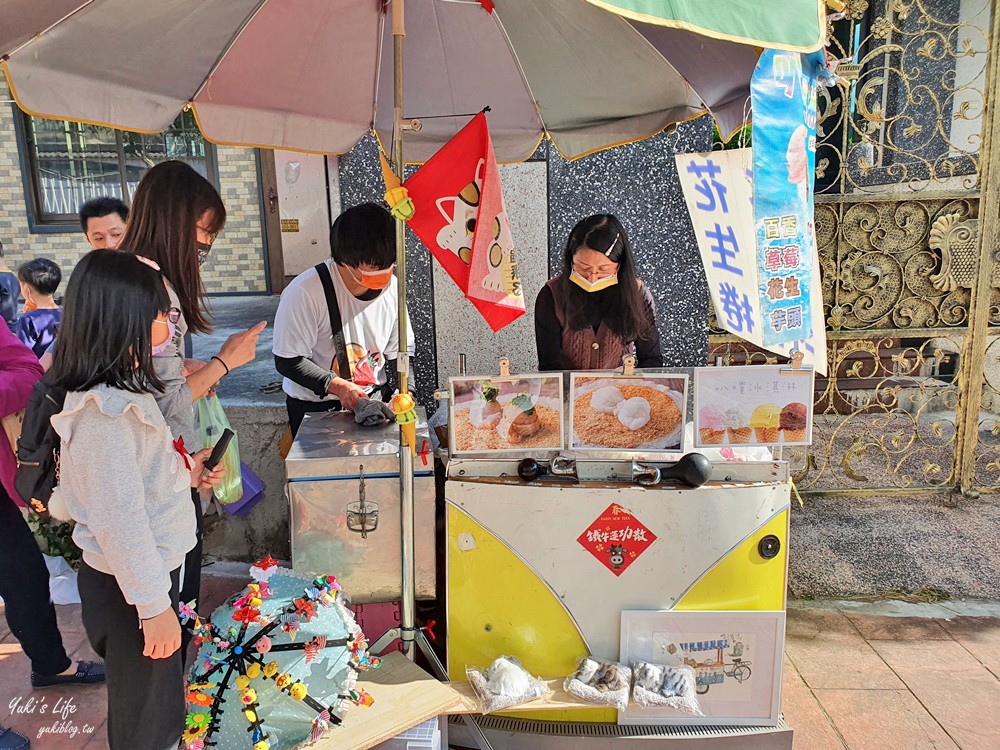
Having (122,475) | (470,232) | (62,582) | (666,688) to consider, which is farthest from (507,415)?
(62,582)

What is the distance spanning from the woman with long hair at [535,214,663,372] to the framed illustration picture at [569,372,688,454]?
0.50 meters

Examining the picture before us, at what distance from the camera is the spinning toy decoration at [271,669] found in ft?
6.41

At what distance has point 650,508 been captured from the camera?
7.50 feet

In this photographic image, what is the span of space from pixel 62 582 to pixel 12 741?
1.13m

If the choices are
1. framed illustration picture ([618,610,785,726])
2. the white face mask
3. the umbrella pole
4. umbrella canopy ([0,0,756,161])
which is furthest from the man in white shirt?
framed illustration picture ([618,610,785,726])

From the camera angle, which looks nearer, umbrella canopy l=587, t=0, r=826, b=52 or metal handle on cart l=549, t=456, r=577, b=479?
umbrella canopy l=587, t=0, r=826, b=52

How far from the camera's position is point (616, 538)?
2307 millimetres

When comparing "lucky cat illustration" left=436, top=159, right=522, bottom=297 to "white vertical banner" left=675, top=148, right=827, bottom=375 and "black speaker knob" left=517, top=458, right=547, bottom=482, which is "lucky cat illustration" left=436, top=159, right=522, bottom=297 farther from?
"white vertical banner" left=675, top=148, right=827, bottom=375

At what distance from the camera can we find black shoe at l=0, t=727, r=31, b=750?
8.11 feet

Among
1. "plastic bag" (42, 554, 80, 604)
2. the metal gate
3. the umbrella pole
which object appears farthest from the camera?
the metal gate

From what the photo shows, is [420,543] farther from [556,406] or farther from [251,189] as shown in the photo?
[251,189]

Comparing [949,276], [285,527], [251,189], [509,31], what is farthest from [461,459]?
[251,189]

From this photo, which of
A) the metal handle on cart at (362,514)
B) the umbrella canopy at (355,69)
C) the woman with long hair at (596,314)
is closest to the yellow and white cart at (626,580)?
the metal handle on cart at (362,514)

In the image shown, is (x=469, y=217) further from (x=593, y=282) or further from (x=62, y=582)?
(x=62, y=582)
